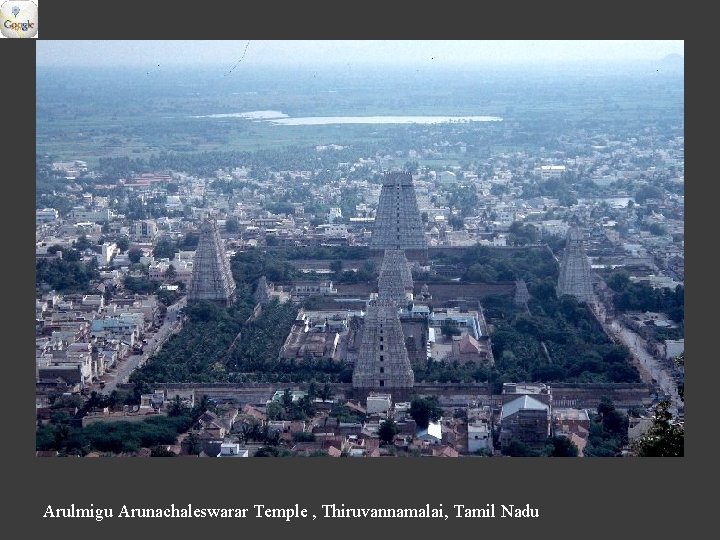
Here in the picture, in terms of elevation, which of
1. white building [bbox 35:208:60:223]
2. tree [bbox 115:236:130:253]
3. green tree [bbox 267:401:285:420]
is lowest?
green tree [bbox 267:401:285:420]

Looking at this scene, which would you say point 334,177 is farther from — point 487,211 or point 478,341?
point 478,341

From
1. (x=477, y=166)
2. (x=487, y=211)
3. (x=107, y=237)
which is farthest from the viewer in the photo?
(x=477, y=166)

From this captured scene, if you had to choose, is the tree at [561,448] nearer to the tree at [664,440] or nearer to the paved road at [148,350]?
the tree at [664,440]

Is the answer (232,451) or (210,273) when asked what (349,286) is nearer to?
(210,273)

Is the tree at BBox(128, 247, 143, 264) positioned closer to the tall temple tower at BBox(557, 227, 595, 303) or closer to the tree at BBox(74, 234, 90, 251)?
the tree at BBox(74, 234, 90, 251)

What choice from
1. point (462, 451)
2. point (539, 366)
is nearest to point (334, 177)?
point (539, 366)

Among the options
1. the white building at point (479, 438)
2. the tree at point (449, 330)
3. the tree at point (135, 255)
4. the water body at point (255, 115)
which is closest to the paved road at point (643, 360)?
the tree at point (449, 330)
